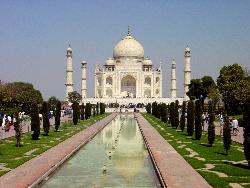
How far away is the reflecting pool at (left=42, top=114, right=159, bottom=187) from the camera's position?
903cm

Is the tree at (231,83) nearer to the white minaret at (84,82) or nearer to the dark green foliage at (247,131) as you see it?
the dark green foliage at (247,131)

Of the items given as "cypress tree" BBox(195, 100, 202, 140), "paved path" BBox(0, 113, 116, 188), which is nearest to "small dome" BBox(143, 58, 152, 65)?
"cypress tree" BBox(195, 100, 202, 140)

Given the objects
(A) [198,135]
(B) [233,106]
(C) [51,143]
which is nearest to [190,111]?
(A) [198,135]

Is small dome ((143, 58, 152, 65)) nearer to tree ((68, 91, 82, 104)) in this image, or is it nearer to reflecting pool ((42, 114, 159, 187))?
tree ((68, 91, 82, 104))

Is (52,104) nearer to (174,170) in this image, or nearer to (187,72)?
(187,72)

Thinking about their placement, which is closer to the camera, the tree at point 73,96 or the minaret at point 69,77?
the tree at point 73,96

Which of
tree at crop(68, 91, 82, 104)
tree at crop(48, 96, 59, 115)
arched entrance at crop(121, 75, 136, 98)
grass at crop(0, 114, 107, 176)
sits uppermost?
arched entrance at crop(121, 75, 136, 98)

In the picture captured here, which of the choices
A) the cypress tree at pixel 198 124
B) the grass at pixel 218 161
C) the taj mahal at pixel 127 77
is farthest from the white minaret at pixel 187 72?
the grass at pixel 218 161

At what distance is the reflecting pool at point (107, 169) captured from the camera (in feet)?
29.6

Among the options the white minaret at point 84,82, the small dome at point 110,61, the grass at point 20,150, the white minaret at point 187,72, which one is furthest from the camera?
the small dome at point 110,61

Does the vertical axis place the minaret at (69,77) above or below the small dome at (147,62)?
below

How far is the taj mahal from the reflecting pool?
42965 millimetres

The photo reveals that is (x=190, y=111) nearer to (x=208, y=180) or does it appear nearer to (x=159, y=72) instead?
(x=208, y=180)

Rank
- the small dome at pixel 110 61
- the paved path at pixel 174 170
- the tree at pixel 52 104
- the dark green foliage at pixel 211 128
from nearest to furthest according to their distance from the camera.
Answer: the paved path at pixel 174 170, the dark green foliage at pixel 211 128, the tree at pixel 52 104, the small dome at pixel 110 61
